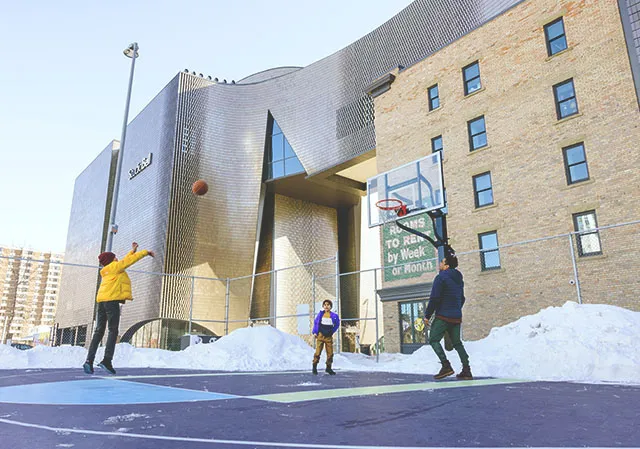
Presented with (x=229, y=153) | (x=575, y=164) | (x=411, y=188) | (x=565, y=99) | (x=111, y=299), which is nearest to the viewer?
(x=111, y=299)

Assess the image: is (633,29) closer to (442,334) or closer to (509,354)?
(509,354)

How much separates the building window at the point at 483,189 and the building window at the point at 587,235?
11.7 ft

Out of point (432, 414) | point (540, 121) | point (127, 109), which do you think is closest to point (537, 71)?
point (540, 121)

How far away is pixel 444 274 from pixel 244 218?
24762 mm

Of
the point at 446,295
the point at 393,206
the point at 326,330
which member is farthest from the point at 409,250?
the point at 446,295

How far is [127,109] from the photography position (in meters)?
15.5

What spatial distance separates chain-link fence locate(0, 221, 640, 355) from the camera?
14.8 metres

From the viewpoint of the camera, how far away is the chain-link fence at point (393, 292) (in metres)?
14.8

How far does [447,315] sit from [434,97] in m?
17.3

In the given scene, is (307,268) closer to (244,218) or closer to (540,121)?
(244,218)

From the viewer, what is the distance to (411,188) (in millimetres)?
16203

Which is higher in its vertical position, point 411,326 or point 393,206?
point 393,206

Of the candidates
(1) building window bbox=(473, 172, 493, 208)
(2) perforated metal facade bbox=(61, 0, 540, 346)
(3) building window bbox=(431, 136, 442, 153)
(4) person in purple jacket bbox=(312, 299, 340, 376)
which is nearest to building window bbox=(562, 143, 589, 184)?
(1) building window bbox=(473, 172, 493, 208)

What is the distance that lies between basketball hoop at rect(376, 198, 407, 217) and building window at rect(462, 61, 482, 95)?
25.6ft
